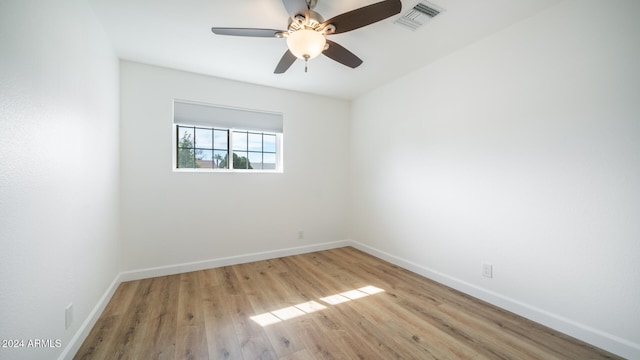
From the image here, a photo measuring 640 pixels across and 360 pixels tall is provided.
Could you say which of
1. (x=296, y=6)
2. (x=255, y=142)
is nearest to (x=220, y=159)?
(x=255, y=142)

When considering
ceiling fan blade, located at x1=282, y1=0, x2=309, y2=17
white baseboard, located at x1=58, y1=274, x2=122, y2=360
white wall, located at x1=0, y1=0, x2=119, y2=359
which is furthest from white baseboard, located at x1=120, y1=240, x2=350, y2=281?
ceiling fan blade, located at x1=282, y1=0, x2=309, y2=17

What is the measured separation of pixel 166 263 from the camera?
2.87 metres

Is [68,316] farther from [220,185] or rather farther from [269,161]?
[269,161]

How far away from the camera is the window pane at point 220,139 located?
128 inches

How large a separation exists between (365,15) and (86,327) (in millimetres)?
2993

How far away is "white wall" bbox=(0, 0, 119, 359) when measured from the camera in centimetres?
102

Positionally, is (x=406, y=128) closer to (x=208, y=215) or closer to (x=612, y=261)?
(x=612, y=261)

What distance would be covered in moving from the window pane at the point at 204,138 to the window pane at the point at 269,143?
751 millimetres

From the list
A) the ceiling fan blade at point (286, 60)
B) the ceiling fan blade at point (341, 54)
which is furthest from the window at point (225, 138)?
the ceiling fan blade at point (341, 54)

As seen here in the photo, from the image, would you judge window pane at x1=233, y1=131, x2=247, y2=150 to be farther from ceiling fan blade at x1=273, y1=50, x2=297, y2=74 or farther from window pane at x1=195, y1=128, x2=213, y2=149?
ceiling fan blade at x1=273, y1=50, x2=297, y2=74

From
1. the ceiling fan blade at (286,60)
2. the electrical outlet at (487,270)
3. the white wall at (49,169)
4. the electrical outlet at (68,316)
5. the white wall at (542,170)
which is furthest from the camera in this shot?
the electrical outlet at (487,270)

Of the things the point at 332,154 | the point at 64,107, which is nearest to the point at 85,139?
the point at 64,107

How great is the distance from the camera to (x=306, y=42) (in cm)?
165

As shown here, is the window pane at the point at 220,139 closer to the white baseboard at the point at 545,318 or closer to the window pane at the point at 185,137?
the window pane at the point at 185,137
